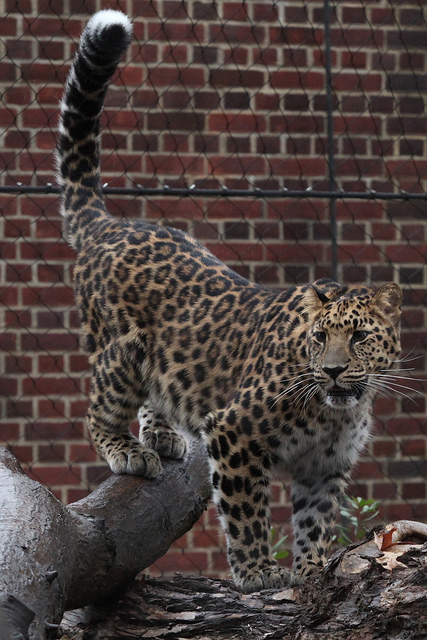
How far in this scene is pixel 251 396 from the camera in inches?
140

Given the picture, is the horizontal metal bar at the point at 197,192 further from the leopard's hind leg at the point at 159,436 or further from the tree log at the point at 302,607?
the tree log at the point at 302,607

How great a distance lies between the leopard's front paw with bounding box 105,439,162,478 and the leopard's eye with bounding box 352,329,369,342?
0.98 m

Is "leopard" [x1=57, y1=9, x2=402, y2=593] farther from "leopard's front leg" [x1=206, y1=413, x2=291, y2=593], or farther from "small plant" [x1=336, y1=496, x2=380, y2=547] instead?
"small plant" [x1=336, y1=496, x2=380, y2=547]

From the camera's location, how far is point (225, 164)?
5.65 m

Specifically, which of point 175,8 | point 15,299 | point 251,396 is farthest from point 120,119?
point 251,396

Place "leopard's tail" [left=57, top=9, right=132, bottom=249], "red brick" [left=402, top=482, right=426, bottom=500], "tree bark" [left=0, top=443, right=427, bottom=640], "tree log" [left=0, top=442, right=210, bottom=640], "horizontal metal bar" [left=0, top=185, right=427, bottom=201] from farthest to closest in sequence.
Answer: "red brick" [left=402, top=482, right=426, bottom=500]
"horizontal metal bar" [left=0, top=185, right=427, bottom=201]
"leopard's tail" [left=57, top=9, right=132, bottom=249]
"tree bark" [left=0, top=443, right=427, bottom=640]
"tree log" [left=0, top=442, right=210, bottom=640]

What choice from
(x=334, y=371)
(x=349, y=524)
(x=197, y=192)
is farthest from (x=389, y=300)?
(x=349, y=524)

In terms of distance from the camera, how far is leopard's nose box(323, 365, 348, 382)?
320 centimetres

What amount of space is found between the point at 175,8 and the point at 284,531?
10.7 ft

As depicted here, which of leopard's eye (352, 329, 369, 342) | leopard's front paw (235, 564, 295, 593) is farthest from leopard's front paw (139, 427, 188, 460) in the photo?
leopard's eye (352, 329, 369, 342)

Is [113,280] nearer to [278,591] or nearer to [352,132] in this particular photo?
[278,591]

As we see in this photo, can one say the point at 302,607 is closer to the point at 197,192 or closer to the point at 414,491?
the point at 197,192

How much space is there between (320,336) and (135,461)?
3.02ft

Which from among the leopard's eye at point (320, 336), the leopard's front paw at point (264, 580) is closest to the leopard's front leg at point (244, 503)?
the leopard's front paw at point (264, 580)
